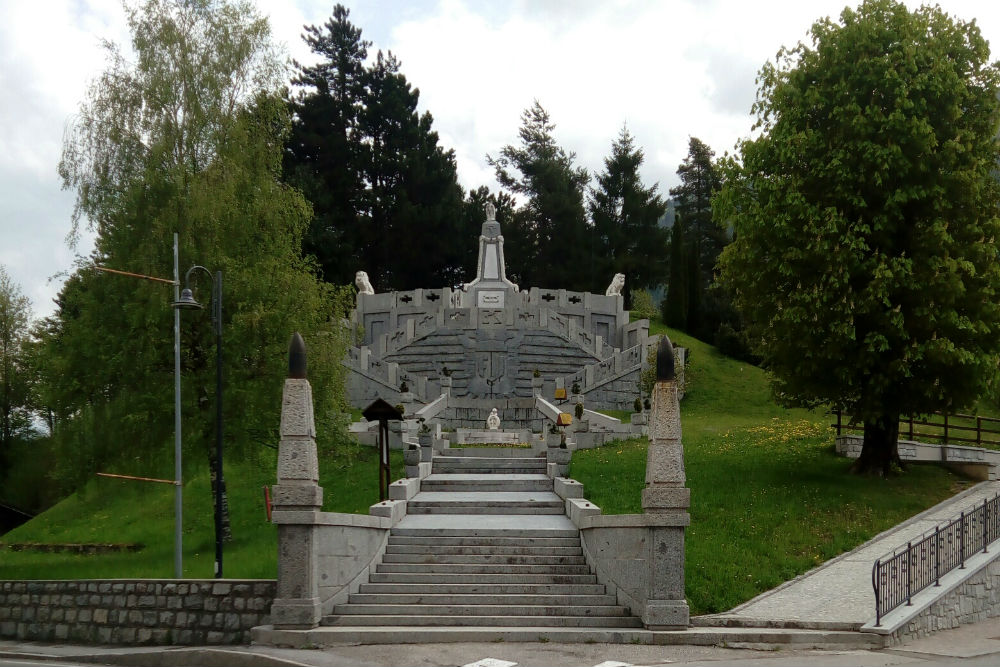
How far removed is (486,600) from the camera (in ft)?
46.7

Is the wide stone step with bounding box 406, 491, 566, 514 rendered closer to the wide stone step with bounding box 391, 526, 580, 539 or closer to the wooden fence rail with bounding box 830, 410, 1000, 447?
the wide stone step with bounding box 391, 526, 580, 539

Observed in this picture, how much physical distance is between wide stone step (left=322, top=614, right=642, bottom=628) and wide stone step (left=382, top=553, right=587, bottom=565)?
205cm

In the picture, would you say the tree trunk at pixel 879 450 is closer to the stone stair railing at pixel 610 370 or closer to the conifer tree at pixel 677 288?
Answer: the stone stair railing at pixel 610 370

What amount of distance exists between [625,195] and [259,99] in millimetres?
49051

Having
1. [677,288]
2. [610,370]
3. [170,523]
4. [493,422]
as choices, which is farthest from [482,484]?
[677,288]

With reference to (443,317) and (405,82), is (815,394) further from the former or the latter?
(405,82)

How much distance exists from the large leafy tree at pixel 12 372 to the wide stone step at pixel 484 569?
3233cm

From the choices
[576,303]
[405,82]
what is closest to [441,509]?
[576,303]

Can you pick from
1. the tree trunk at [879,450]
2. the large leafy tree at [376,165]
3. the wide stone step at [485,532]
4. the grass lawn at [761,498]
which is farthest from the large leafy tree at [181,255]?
the large leafy tree at [376,165]

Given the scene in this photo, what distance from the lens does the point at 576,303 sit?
50406 millimetres

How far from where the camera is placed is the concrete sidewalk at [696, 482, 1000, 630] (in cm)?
1360

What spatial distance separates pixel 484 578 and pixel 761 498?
27.8 feet

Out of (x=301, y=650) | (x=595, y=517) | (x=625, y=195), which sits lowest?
(x=301, y=650)

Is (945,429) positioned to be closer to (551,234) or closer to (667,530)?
(667,530)
